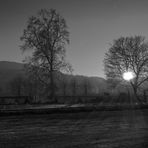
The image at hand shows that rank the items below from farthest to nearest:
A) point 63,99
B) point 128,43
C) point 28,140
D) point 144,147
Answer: point 128,43 → point 63,99 → point 28,140 → point 144,147

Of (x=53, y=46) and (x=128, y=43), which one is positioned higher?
(x=128, y=43)

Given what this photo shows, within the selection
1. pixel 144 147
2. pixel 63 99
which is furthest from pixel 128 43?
pixel 144 147

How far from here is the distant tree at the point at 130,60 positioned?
82.4 feet

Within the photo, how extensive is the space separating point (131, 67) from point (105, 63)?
4325 mm

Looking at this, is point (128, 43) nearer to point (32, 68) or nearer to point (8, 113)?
point (32, 68)

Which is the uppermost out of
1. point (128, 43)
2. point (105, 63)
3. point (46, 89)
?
point (128, 43)

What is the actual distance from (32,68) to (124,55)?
1556cm

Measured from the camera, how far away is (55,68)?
18828 millimetres

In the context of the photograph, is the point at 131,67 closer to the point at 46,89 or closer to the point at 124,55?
the point at 124,55

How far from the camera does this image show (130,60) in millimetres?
25453

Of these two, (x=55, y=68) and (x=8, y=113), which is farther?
(x=55, y=68)

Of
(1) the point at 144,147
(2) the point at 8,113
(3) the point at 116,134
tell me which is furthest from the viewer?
(2) the point at 8,113

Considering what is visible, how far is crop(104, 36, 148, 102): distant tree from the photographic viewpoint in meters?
25.1

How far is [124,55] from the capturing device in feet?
84.2
